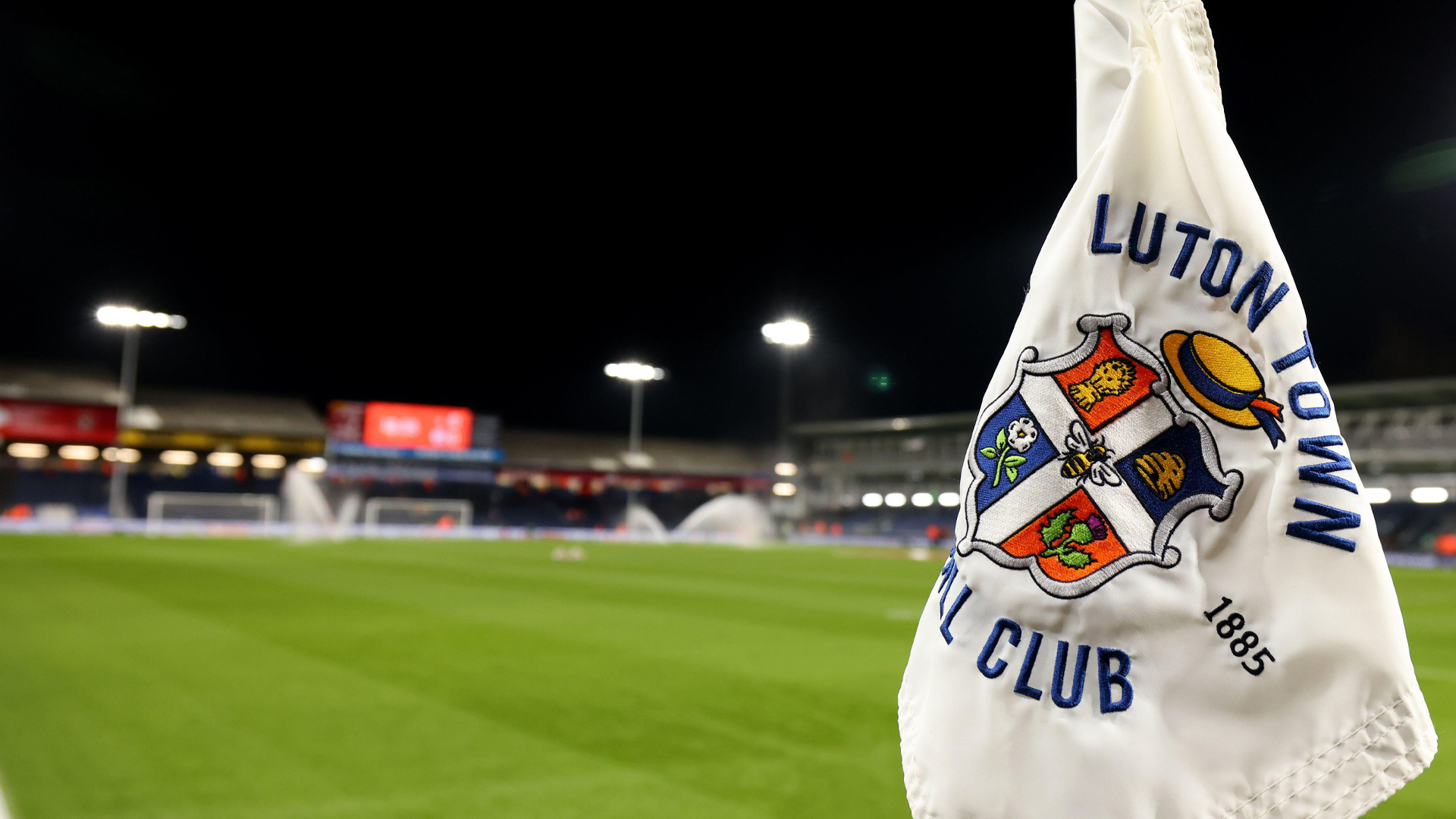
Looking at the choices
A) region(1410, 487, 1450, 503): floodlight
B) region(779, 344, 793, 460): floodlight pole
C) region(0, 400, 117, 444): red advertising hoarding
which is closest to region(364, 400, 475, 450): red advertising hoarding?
region(0, 400, 117, 444): red advertising hoarding

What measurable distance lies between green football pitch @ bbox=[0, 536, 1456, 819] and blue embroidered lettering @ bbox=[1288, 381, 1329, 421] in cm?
→ 293

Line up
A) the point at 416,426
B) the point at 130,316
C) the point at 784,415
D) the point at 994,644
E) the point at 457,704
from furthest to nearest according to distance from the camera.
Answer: the point at 784,415, the point at 416,426, the point at 130,316, the point at 457,704, the point at 994,644


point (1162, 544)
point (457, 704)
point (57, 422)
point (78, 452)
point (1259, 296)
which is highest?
point (57, 422)

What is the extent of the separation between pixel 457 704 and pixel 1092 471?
499cm

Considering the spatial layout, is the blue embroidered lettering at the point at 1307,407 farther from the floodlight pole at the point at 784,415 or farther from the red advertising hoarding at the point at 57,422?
the floodlight pole at the point at 784,415

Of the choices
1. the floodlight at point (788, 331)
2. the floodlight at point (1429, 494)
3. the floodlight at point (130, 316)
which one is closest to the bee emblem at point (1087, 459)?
the floodlight at point (788, 331)

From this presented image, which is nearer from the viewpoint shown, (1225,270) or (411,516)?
(1225,270)

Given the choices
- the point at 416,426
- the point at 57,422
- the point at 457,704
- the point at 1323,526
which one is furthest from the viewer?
the point at 416,426

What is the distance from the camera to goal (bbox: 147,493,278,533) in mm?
37438

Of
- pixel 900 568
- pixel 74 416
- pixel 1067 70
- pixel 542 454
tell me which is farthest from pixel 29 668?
pixel 542 454

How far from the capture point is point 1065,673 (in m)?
0.92

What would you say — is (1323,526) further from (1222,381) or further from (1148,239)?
(1148,239)

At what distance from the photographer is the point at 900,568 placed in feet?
69.6

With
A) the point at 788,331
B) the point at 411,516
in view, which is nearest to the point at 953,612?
the point at 788,331
